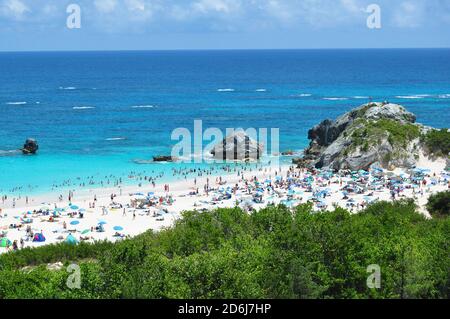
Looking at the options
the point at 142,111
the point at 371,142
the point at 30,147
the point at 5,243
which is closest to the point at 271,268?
the point at 5,243

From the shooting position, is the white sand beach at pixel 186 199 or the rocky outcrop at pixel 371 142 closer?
the white sand beach at pixel 186 199

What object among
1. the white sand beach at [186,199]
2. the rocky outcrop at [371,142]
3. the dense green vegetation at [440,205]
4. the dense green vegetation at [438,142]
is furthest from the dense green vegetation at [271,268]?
the dense green vegetation at [438,142]

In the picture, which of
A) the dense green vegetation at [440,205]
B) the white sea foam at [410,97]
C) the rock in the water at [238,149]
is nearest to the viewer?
the dense green vegetation at [440,205]

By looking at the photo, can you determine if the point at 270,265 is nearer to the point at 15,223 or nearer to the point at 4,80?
the point at 15,223

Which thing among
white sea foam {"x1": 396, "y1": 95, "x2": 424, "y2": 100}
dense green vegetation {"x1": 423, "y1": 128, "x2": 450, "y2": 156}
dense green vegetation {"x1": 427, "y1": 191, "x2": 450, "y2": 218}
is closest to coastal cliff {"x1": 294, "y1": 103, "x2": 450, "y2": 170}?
dense green vegetation {"x1": 423, "y1": 128, "x2": 450, "y2": 156}

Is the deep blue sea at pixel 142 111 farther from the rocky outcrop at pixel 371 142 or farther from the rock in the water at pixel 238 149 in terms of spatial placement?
the rocky outcrop at pixel 371 142

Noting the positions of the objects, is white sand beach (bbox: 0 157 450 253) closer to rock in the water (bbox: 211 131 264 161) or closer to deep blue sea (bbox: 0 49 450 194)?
deep blue sea (bbox: 0 49 450 194)
